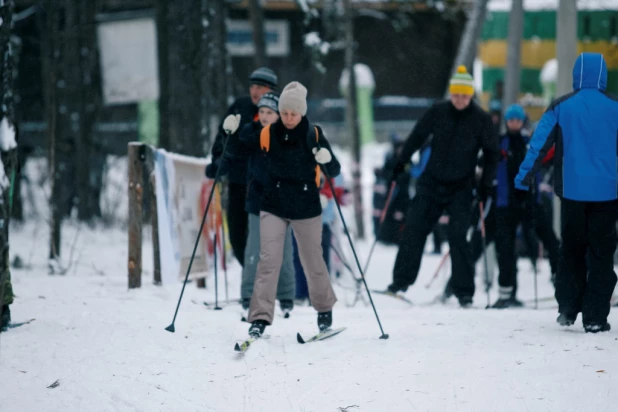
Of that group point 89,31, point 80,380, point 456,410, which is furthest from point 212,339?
point 89,31

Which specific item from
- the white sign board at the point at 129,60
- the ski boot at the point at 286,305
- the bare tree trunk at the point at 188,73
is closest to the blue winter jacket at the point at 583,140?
the ski boot at the point at 286,305

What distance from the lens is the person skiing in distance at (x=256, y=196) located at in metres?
7.26

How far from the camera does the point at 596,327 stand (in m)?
6.81

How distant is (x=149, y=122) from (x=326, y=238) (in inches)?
657

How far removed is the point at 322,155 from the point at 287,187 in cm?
33

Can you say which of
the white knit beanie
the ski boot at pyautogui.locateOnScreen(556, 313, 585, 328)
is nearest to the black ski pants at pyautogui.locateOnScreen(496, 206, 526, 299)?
the ski boot at pyautogui.locateOnScreen(556, 313, 585, 328)

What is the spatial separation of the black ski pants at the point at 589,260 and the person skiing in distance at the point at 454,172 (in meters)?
1.58

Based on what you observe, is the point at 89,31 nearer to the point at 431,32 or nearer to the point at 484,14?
the point at 484,14

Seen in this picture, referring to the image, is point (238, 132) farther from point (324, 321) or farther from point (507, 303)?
point (507, 303)

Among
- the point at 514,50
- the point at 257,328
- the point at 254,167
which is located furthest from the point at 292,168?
the point at 514,50

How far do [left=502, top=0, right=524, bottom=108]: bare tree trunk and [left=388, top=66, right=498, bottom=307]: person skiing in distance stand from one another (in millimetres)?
8604

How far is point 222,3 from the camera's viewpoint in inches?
614

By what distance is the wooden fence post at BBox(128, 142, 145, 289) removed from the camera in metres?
8.96

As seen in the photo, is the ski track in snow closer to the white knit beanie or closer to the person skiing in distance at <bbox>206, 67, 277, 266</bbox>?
the person skiing in distance at <bbox>206, 67, 277, 266</bbox>
